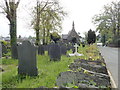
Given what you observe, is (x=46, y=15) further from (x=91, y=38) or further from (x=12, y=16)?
(x=91, y=38)

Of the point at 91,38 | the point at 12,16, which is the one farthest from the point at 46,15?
the point at 91,38

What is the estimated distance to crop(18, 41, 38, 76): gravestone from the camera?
6.48 metres

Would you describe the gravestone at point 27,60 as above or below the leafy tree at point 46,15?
below

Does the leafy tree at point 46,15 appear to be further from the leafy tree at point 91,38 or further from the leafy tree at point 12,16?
the leafy tree at point 91,38

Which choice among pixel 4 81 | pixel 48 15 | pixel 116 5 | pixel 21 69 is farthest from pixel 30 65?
pixel 116 5

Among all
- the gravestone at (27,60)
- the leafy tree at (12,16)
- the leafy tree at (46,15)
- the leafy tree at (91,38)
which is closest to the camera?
the gravestone at (27,60)

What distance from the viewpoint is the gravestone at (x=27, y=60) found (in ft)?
21.3

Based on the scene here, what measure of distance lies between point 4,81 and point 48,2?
18.5 m

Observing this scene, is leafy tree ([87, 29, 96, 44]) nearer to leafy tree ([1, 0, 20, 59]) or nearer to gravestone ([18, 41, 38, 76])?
leafy tree ([1, 0, 20, 59])

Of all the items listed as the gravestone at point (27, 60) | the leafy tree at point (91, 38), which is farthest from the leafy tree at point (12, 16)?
the leafy tree at point (91, 38)

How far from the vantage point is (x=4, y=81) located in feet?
18.4

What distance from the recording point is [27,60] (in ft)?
21.8

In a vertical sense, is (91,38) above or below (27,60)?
above

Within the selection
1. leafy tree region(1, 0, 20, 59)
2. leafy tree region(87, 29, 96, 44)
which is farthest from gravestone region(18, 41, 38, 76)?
leafy tree region(87, 29, 96, 44)
